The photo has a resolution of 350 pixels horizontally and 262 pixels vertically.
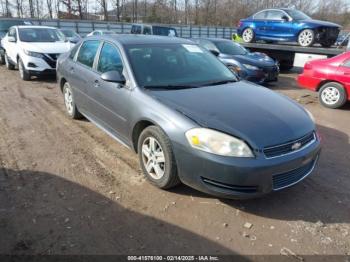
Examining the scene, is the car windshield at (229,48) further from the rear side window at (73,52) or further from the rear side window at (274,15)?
the rear side window at (73,52)

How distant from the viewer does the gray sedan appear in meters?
3.02

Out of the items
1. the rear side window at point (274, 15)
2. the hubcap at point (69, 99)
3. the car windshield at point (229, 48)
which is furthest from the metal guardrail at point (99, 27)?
the hubcap at point (69, 99)

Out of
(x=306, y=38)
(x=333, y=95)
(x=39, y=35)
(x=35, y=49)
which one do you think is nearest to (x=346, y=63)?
(x=333, y=95)

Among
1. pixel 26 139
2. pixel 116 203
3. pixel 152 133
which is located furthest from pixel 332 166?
pixel 26 139

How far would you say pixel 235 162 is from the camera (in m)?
2.94

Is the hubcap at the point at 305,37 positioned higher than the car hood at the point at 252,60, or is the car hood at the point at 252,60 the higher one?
the hubcap at the point at 305,37

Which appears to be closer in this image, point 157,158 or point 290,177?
point 290,177

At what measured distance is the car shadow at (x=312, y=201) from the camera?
3.29 metres

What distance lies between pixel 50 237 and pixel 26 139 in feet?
8.88

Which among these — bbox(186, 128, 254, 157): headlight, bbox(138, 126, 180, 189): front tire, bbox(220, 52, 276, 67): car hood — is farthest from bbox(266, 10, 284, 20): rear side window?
bbox(186, 128, 254, 157): headlight

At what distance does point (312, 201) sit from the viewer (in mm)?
3531

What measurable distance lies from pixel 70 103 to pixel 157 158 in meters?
3.15

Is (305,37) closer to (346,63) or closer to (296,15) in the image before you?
(296,15)

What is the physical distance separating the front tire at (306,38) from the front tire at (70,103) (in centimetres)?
916
